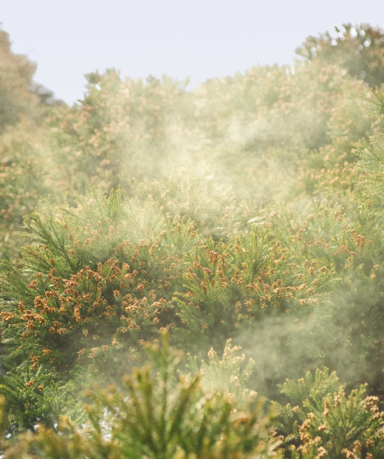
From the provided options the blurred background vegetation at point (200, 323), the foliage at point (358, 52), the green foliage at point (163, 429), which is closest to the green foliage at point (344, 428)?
the blurred background vegetation at point (200, 323)

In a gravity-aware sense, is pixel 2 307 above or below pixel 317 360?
above

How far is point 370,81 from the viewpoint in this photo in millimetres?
10734

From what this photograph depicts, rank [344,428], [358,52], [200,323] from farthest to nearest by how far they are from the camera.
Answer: [358,52]
[200,323]
[344,428]

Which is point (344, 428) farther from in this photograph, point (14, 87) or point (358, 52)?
point (14, 87)

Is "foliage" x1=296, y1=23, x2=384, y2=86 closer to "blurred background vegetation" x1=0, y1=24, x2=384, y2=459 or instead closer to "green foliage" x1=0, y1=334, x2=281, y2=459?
"blurred background vegetation" x1=0, y1=24, x2=384, y2=459

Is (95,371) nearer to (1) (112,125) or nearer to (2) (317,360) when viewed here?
(2) (317,360)

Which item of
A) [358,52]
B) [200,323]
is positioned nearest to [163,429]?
[200,323]

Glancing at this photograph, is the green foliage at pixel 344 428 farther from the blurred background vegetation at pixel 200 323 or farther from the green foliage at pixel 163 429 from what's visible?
the green foliage at pixel 163 429

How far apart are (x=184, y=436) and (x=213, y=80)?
12.5 meters

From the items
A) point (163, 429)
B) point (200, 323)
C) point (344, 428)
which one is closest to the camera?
point (163, 429)

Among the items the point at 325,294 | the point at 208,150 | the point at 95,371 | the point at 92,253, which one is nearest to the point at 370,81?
the point at 208,150

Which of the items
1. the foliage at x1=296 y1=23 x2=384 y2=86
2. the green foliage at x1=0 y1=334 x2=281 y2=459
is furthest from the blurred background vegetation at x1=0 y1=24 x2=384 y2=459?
the foliage at x1=296 y1=23 x2=384 y2=86

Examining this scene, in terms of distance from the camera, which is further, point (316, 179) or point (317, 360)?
point (316, 179)

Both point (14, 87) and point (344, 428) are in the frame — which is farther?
point (14, 87)
